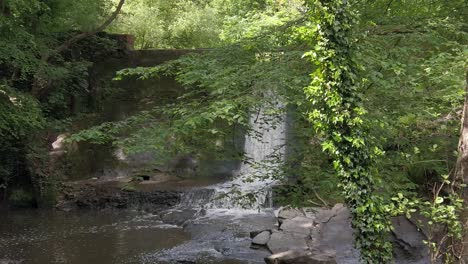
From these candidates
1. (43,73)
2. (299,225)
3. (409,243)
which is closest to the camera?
(409,243)

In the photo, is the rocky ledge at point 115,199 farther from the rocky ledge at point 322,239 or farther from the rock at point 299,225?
the rock at point 299,225

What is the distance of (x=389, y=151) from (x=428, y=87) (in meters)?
0.84

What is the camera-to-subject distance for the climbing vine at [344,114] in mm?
4441

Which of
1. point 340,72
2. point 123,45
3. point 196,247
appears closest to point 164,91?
point 123,45

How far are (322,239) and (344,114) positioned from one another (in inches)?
199

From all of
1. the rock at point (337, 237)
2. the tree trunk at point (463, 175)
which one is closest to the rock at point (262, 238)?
the rock at point (337, 237)

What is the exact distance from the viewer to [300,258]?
7.97 m

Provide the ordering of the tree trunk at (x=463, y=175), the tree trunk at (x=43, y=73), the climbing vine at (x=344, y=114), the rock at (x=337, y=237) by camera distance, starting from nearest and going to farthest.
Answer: the climbing vine at (x=344, y=114) → the tree trunk at (x=463, y=175) → the rock at (x=337, y=237) → the tree trunk at (x=43, y=73)

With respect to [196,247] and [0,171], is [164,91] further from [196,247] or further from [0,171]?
[196,247]

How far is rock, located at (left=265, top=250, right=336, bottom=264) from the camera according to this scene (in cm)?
785

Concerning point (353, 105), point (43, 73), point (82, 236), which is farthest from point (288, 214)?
point (43, 73)

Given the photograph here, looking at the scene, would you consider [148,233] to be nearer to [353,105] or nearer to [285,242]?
[285,242]

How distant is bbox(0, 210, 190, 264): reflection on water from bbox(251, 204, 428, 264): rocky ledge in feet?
7.07

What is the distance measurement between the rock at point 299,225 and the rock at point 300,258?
1088mm
